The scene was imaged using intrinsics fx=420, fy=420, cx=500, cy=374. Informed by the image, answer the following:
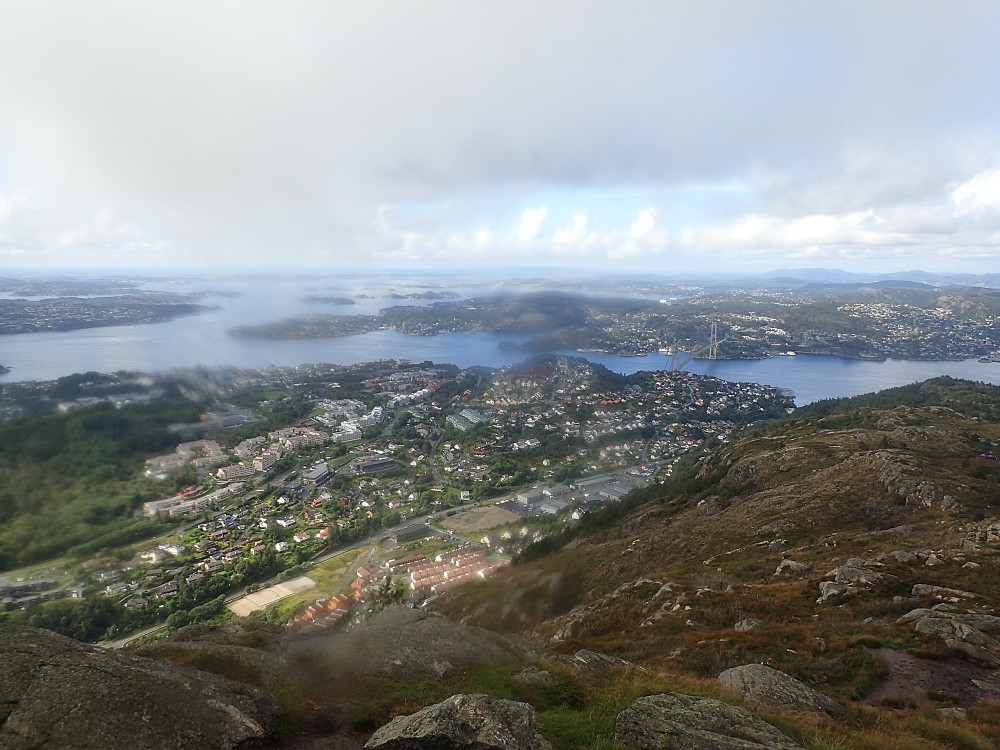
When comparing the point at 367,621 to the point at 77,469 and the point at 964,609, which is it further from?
the point at 77,469

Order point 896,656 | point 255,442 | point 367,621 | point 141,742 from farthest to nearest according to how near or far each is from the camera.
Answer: point 255,442 → point 367,621 → point 896,656 → point 141,742

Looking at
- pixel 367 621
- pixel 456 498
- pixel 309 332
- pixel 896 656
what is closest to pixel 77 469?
pixel 456 498

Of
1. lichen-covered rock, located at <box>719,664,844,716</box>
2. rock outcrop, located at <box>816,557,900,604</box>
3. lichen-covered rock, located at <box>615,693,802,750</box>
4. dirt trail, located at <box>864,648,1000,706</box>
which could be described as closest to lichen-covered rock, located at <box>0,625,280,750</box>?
lichen-covered rock, located at <box>615,693,802,750</box>

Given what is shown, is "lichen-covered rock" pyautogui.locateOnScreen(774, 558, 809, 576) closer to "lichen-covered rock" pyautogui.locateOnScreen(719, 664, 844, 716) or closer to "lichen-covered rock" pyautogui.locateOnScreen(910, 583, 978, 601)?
"lichen-covered rock" pyautogui.locateOnScreen(910, 583, 978, 601)

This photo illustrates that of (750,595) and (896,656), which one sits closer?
(896,656)

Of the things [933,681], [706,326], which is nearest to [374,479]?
[933,681]

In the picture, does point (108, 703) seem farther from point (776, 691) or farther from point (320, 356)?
point (320, 356)
